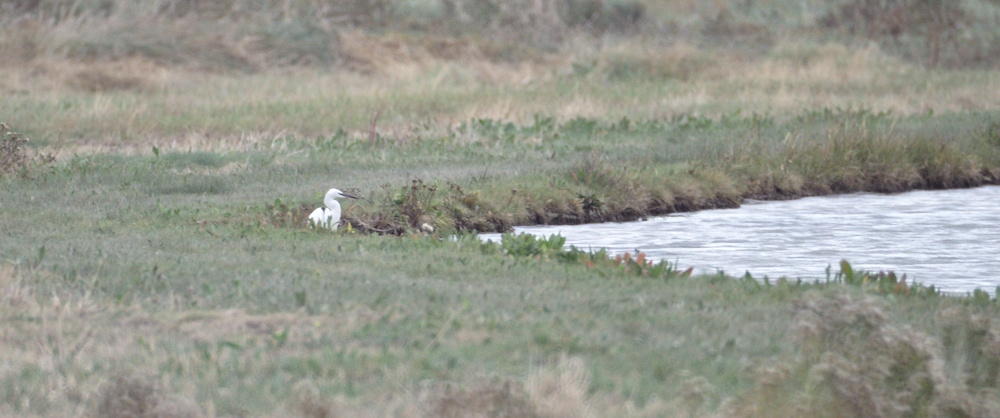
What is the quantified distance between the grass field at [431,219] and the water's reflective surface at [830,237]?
0.60m

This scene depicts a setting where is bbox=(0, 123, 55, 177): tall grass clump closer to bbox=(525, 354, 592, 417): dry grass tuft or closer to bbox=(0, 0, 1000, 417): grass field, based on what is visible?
bbox=(0, 0, 1000, 417): grass field

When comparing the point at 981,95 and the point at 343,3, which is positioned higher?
the point at 343,3

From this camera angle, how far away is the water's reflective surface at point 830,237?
Answer: 990 centimetres

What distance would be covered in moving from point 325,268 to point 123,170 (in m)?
6.37

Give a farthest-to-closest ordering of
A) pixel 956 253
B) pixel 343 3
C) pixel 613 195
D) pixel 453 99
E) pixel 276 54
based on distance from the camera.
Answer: pixel 343 3 < pixel 276 54 < pixel 453 99 < pixel 613 195 < pixel 956 253

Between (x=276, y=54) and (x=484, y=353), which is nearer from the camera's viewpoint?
(x=484, y=353)

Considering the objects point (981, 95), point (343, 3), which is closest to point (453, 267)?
point (981, 95)

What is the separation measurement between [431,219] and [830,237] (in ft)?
13.5

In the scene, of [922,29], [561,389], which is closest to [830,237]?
[561,389]

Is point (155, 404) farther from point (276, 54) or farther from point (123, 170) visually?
point (276, 54)

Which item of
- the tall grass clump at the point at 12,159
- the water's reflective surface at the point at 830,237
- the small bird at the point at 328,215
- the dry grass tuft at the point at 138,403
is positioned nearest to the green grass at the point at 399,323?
the dry grass tuft at the point at 138,403

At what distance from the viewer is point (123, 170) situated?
13.2 meters

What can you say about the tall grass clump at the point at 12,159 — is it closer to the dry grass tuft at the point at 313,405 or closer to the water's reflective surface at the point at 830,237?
the water's reflective surface at the point at 830,237

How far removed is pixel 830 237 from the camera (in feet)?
38.4
